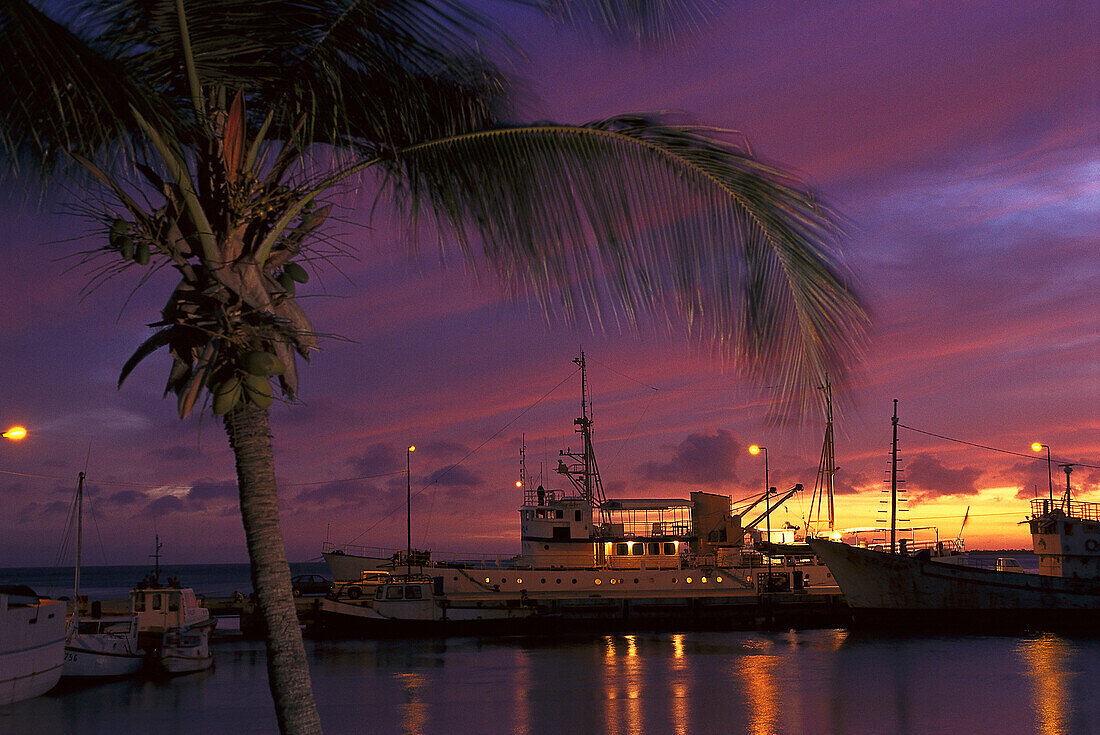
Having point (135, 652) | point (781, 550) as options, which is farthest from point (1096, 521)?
point (135, 652)

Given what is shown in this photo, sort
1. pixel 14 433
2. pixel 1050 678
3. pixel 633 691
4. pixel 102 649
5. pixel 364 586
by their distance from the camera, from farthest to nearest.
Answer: pixel 364 586, pixel 1050 678, pixel 102 649, pixel 633 691, pixel 14 433

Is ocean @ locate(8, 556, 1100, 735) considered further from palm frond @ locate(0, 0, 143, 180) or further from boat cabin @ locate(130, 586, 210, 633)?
palm frond @ locate(0, 0, 143, 180)

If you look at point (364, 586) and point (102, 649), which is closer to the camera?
point (102, 649)

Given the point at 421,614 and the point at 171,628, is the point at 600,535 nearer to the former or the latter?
the point at 421,614

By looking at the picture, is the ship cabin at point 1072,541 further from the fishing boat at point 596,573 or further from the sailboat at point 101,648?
the sailboat at point 101,648

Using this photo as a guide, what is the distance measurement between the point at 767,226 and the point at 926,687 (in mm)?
33481

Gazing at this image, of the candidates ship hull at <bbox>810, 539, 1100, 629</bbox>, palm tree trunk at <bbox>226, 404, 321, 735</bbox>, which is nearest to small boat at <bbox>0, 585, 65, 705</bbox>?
palm tree trunk at <bbox>226, 404, 321, 735</bbox>

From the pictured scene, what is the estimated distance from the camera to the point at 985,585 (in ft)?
169

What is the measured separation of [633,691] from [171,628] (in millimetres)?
18198

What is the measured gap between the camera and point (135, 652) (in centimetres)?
3500

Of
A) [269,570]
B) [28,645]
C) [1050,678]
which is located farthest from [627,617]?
[269,570]

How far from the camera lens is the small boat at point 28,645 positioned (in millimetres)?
25562

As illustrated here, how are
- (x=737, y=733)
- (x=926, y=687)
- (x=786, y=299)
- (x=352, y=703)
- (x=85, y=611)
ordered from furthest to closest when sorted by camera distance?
(x=85, y=611) < (x=926, y=687) < (x=352, y=703) < (x=737, y=733) < (x=786, y=299)

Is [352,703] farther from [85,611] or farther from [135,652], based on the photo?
[85,611]
